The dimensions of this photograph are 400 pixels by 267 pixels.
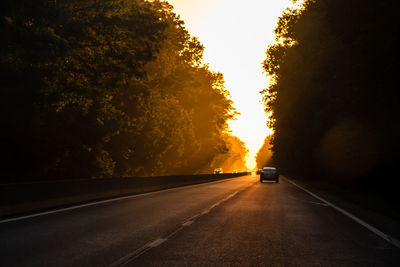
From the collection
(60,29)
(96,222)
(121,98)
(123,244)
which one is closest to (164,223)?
(96,222)

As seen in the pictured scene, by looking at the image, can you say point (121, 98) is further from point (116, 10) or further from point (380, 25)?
point (380, 25)

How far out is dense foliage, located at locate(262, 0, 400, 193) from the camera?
1661cm

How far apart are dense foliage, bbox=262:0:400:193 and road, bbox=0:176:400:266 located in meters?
7.24

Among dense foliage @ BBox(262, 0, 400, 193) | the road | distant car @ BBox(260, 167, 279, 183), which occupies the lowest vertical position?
the road

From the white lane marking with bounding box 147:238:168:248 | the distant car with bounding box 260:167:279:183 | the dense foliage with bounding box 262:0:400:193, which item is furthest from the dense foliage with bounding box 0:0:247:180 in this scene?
the distant car with bounding box 260:167:279:183

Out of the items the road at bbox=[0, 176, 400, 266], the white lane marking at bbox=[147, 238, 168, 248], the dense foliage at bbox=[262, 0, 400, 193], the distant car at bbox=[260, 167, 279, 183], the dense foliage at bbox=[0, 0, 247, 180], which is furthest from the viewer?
the distant car at bbox=[260, 167, 279, 183]

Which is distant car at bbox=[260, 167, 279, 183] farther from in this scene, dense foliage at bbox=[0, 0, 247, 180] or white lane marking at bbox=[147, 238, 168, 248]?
Answer: white lane marking at bbox=[147, 238, 168, 248]

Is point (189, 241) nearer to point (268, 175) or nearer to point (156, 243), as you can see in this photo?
point (156, 243)

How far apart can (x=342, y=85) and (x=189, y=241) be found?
691 inches

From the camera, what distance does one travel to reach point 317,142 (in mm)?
46188

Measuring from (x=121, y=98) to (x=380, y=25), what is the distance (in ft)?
76.6

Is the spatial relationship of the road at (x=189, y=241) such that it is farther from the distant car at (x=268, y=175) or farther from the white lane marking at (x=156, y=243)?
the distant car at (x=268, y=175)

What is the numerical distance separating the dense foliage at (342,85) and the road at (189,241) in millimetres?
7239

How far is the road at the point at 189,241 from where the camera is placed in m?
6.57
